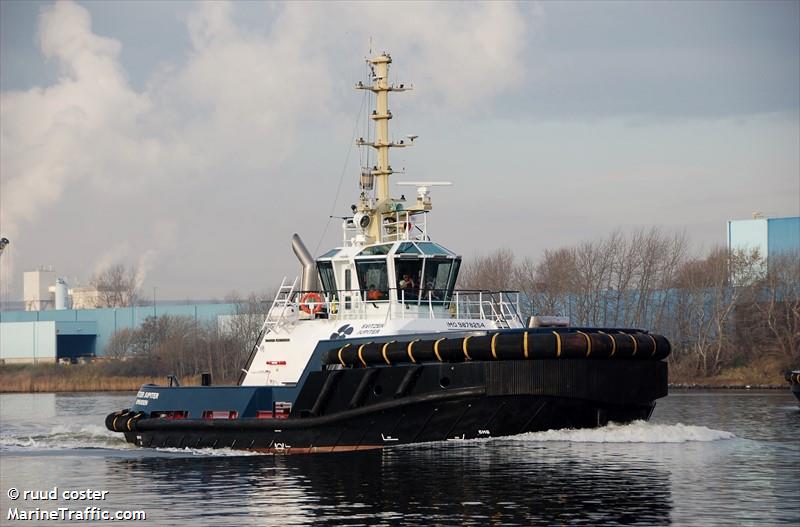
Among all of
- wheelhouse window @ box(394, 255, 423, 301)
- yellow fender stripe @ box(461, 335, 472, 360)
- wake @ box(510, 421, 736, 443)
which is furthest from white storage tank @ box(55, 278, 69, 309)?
yellow fender stripe @ box(461, 335, 472, 360)

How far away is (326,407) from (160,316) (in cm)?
5645

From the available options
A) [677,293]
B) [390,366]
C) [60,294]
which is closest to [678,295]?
[677,293]

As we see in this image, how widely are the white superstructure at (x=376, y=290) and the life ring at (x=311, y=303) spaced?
0.02m

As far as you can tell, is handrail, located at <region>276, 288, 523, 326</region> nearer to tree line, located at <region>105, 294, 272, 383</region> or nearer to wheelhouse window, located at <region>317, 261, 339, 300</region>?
wheelhouse window, located at <region>317, 261, 339, 300</region>

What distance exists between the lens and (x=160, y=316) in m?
76.0

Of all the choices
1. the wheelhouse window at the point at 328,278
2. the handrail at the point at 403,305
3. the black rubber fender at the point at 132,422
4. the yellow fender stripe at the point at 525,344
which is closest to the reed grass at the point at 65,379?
the black rubber fender at the point at 132,422

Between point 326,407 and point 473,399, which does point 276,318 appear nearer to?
point 326,407

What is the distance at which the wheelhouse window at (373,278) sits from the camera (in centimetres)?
2317

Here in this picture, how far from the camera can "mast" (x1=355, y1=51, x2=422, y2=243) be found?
24.3 meters

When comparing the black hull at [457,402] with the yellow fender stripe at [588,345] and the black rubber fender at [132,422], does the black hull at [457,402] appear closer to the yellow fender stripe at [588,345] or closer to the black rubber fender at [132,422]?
the yellow fender stripe at [588,345]

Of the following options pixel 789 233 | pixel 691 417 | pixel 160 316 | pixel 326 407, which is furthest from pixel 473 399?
pixel 160 316

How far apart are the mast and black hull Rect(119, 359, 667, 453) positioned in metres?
4.16

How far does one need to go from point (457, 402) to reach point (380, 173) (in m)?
6.24

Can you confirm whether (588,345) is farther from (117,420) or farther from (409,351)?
→ (117,420)
